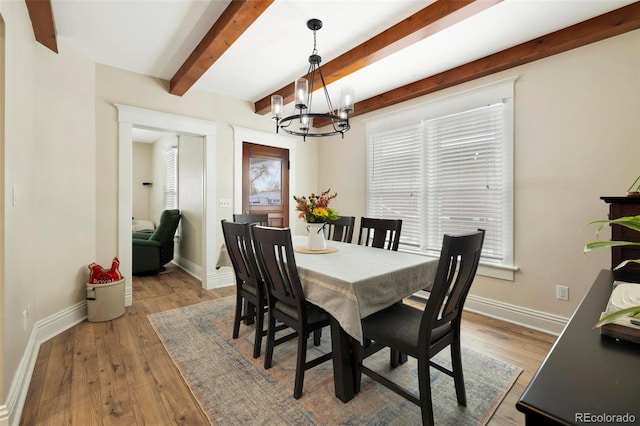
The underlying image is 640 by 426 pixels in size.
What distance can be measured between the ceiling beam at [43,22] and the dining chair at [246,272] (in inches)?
77.7

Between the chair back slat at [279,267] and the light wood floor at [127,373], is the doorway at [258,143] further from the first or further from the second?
the chair back slat at [279,267]

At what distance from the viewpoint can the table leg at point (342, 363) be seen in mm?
1688

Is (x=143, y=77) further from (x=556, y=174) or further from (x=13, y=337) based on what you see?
(x=556, y=174)

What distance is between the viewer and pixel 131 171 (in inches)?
125

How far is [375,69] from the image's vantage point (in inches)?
122

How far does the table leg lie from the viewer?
1688 mm

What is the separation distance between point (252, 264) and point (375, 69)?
2.41 meters

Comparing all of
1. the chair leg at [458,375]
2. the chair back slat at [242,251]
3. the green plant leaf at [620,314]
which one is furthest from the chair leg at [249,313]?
the green plant leaf at [620,314]

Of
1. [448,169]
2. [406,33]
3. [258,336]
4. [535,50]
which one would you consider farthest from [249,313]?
[535,50]

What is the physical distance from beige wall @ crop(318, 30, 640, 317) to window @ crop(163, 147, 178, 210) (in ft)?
16.3

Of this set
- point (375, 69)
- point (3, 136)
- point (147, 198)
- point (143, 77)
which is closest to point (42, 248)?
point (3, 136)

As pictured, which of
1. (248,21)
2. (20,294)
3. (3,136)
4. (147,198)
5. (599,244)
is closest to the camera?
(599,244)

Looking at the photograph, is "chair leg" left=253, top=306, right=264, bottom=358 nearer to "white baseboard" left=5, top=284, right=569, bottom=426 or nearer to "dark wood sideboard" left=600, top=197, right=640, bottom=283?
"white baseboard" left=5, top=284, right=569, bottom=426

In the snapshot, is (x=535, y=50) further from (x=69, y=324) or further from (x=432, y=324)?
(x=69, y=324)
